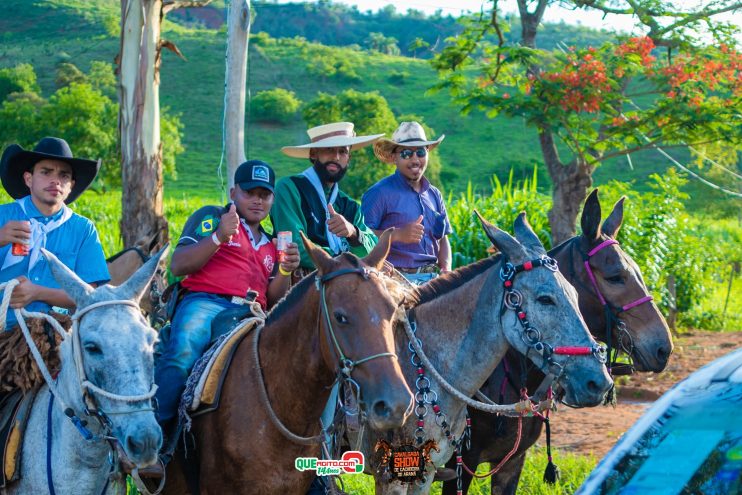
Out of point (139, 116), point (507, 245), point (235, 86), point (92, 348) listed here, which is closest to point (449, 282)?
point (507, 245)

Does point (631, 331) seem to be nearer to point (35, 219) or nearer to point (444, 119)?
point (35, 219)

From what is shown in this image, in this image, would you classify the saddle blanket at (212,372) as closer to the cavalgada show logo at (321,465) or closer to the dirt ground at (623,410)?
the cavalgada show logo at (321,465)

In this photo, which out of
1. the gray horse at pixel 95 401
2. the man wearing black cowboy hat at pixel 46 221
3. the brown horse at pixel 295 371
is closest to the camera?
the gray horse at pixel 95 401

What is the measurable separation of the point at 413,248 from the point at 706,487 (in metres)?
4.02

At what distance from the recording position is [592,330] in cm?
575

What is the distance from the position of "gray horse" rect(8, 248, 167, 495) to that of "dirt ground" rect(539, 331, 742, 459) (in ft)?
18.0

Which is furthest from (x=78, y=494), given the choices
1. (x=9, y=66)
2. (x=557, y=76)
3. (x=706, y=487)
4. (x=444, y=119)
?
(x=9, y=66)

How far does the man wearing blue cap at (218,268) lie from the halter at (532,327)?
1.25 m

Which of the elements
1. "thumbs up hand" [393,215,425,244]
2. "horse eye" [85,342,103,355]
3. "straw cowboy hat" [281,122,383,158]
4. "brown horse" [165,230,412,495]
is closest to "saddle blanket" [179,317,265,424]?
"brown horse" [165,230,412,495]

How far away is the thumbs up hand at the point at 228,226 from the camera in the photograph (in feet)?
15.3

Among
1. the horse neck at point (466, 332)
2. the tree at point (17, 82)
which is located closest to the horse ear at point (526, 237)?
the horse neck at point (466, 332)

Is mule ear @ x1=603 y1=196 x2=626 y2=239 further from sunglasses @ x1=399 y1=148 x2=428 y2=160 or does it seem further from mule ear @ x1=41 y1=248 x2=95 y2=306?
mule ear @ x1=41 y1=248 x2=95 y2=306

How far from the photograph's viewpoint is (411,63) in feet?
248

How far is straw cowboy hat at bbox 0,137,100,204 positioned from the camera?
4793 mm
